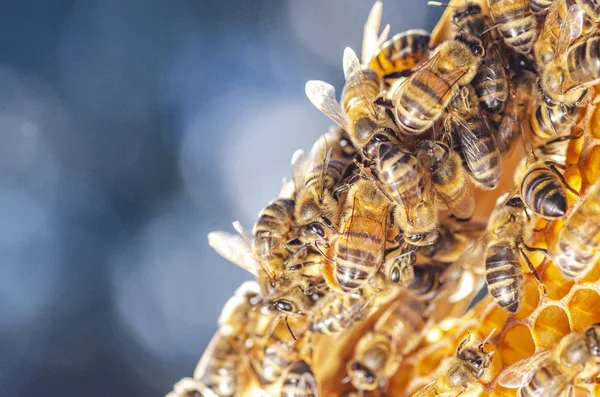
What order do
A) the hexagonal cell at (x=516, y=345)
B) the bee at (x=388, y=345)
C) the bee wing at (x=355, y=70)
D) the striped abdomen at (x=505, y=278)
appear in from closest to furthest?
the striped abdomen at (x=505, y=278) < the bee wing at (x=355, y=70) < the hexagonal cell at (x=516, y=345) < the bee at (x=388, y=345)

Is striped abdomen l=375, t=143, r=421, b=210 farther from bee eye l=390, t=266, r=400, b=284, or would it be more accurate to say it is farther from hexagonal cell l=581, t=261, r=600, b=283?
hexagonal cell l=581, t=261, r=600, b=283

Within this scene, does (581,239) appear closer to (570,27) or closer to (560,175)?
(560,175)

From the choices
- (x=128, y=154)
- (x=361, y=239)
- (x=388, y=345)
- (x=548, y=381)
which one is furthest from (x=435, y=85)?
(x=128, y=154)

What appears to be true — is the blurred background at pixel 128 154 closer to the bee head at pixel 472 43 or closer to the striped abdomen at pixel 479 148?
the bee head at pixel 472 43

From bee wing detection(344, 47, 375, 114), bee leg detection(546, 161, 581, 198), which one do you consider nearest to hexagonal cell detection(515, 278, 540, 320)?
bee leg detection(546, 161, 581, 198)

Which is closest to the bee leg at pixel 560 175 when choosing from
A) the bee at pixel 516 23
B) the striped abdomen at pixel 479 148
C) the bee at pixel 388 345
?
the striped abdomen at pixel 479 148

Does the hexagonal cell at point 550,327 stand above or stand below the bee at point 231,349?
below
